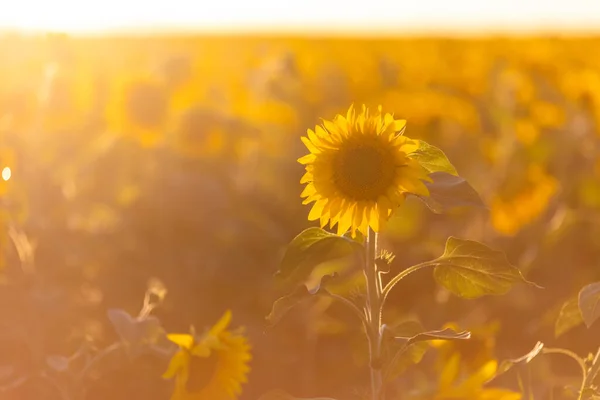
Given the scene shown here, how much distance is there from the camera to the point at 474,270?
1.62m

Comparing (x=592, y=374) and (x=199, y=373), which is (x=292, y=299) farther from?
(x=592, y=374)

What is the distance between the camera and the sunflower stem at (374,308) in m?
1.62

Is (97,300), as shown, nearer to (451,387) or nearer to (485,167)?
(451,387)

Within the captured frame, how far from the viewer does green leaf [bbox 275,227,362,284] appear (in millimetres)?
1589

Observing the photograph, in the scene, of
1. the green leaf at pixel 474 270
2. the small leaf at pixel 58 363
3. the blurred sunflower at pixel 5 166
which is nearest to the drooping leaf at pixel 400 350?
the green leaf at pixel 474 270

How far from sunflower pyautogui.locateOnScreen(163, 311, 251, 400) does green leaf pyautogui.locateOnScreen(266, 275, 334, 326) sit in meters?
0.33

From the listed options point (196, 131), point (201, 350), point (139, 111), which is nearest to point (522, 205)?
point (196, 131)

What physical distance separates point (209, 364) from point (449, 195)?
65 centimetres

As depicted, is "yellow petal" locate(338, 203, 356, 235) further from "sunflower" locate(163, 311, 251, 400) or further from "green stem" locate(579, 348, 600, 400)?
"green stem" locate(579, 348, 600, 400)

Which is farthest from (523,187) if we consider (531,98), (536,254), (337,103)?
(337,103)

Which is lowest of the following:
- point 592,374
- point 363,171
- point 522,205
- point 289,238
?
point 592,374

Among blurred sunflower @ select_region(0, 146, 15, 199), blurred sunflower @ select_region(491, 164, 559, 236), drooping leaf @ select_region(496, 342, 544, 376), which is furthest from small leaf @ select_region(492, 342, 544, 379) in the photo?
blurred sunflower @ select_region(491, 164, 559, 236)

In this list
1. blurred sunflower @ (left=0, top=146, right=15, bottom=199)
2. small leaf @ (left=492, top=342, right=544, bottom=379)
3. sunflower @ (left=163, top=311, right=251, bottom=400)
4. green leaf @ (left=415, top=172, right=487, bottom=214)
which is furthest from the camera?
blurred sunflower @ (left=0, top=146, right=15, bottom=199)

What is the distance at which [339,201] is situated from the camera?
1.63m
